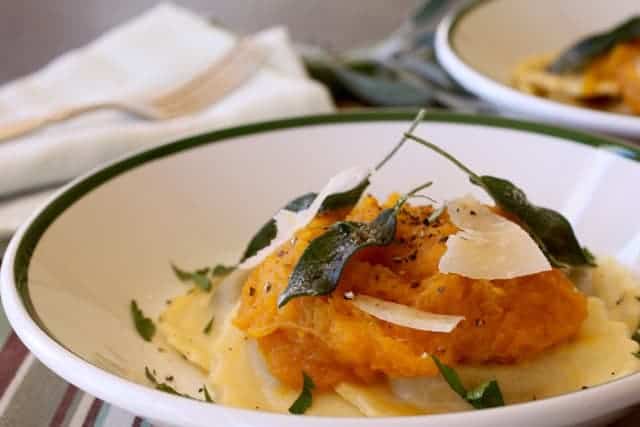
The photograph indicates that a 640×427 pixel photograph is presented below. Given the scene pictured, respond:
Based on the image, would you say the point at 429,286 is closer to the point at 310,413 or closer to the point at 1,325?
the point at 310,413

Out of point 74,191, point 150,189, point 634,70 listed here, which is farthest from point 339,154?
point 634,70

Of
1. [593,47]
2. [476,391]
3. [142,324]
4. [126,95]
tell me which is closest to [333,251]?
[476,391]

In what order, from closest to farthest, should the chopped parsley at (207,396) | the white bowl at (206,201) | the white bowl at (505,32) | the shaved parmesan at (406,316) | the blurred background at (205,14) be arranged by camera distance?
the shaved parmesan at (406,316) → the chopped parsley at (207,396) → the white bowl at (206,201) → the white bowl at (505,32) → the blurred background at (205,14)

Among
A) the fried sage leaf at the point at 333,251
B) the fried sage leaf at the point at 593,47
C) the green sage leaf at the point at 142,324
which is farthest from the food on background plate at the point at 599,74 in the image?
the green sage leaf at the point at 142,324

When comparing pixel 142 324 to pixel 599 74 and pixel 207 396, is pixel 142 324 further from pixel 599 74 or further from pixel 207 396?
pixel 599 74

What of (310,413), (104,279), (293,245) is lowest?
(104,279)

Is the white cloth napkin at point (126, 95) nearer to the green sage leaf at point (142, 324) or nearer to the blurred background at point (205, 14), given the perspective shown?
the green sage leaf at point (142, 324)
